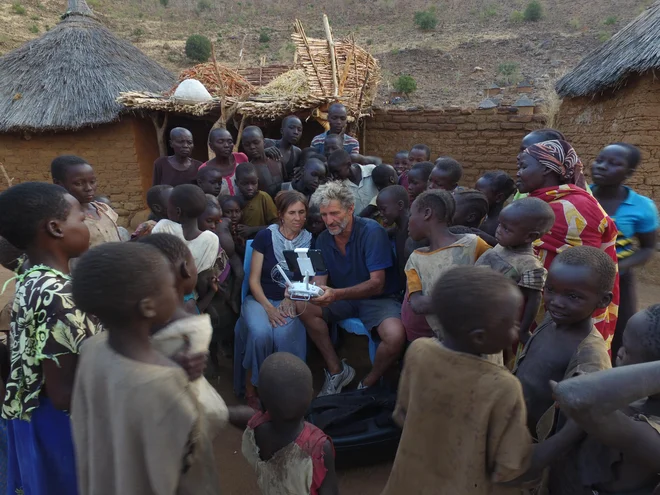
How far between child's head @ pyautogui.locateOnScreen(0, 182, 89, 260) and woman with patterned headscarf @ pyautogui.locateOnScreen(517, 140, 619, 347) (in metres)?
2.17

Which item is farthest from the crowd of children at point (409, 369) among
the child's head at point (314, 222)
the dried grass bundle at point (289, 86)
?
the dried grass bundle at point (289, 86)

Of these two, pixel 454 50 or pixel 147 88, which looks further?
pixel 454 50

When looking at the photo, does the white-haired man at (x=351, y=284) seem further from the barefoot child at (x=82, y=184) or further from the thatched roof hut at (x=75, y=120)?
the thatched roof hut at (x=75, y=120)

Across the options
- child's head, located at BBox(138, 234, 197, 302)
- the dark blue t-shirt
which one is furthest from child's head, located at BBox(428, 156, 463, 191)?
child's head, located at BBox(138, 234, 197, 302)

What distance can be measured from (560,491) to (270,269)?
233 cm

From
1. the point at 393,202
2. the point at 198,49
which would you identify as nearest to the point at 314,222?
the point at 393,202

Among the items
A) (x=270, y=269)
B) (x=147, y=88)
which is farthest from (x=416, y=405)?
(x=147, y=88)

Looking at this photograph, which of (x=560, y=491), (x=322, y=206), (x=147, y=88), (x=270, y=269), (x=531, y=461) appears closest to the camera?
(x=531, y=461)

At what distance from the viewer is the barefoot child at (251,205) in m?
3.83

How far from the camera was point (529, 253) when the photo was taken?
221 centimetres

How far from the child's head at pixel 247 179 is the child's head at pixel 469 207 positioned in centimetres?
175

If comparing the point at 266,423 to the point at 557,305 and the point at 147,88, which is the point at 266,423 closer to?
the point at 557,305

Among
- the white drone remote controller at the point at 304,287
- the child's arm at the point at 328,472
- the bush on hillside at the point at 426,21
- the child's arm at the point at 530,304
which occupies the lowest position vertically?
the child's arm at the point at 328,472

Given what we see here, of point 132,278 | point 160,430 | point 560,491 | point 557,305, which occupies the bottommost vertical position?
point 560,491
